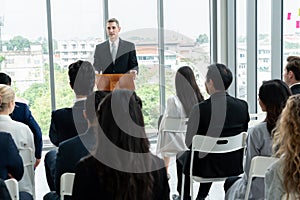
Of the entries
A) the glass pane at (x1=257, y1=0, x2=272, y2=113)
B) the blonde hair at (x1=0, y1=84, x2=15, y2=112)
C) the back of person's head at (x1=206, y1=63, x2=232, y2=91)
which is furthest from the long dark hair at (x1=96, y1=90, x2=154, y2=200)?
the glass pane at (x1=257, y1=0, x2=272, y2=113)

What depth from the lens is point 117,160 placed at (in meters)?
1.95

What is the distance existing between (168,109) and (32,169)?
1.46 m

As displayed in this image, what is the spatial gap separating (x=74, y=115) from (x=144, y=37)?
183 inches

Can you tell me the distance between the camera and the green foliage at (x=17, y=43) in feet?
24.1

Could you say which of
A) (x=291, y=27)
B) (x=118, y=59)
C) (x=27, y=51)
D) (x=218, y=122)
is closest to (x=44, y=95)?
(x=27, y=51)

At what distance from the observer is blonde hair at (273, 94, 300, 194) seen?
217 cm

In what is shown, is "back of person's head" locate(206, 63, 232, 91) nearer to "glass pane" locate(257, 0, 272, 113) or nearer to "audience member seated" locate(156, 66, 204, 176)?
"audience member seated" locate(156, 66, 204, 176)

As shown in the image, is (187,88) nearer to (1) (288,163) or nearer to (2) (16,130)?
(2) (16,130)

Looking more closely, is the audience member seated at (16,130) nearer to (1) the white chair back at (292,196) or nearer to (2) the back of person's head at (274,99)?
(2) the back of person's head at (274,99)

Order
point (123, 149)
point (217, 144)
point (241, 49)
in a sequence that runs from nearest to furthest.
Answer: point (123, 149) → point (217, 144) → point (241, 49)

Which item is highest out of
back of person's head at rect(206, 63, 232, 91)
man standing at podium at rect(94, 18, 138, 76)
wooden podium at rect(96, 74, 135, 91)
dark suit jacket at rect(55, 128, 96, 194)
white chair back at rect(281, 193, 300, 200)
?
man standing at podium at rect(94, 18, 138, 76)

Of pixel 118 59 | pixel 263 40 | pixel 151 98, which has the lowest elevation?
pixel 151 98

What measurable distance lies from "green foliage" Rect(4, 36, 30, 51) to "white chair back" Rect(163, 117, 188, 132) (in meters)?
3.89

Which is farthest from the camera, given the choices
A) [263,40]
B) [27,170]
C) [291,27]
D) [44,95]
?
[44,95]
